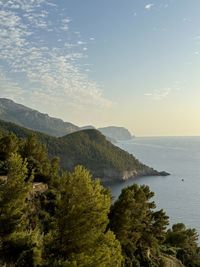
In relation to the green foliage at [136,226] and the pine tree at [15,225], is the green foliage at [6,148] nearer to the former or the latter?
the green foliage at [136,226]

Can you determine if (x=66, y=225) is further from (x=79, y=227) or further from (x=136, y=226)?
(x=136, y=226)

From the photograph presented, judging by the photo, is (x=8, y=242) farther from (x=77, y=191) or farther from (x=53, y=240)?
(x=77, y=191)

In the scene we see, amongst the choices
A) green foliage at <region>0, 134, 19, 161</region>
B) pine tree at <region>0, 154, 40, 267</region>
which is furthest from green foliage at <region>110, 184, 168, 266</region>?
green foliage at <region>0, 134, 19, 161</region>

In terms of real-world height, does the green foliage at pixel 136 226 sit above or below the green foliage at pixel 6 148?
below

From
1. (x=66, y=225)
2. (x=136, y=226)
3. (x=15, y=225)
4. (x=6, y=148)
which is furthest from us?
(x=6, y=148)

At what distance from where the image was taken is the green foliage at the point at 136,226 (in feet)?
140

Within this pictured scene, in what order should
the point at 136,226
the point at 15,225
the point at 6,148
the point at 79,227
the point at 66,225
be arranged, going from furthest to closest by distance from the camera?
the point at 6,148, the point at 136,226, the point at 15,225, the point at 66,225, the point at 79,227

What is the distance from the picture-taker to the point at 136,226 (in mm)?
48250

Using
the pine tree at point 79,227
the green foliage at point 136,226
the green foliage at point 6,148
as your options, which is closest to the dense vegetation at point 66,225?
the pine tree at point 79,227

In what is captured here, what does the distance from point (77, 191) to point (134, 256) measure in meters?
24.5

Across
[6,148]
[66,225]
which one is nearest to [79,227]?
[66,225]

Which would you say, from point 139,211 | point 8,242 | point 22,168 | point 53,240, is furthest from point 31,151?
point 53,240

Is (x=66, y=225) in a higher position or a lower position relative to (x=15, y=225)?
higher

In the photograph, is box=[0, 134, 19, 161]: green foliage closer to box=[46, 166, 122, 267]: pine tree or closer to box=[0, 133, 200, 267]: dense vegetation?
box=[0, 133, 200, 267]: dense vegetation
